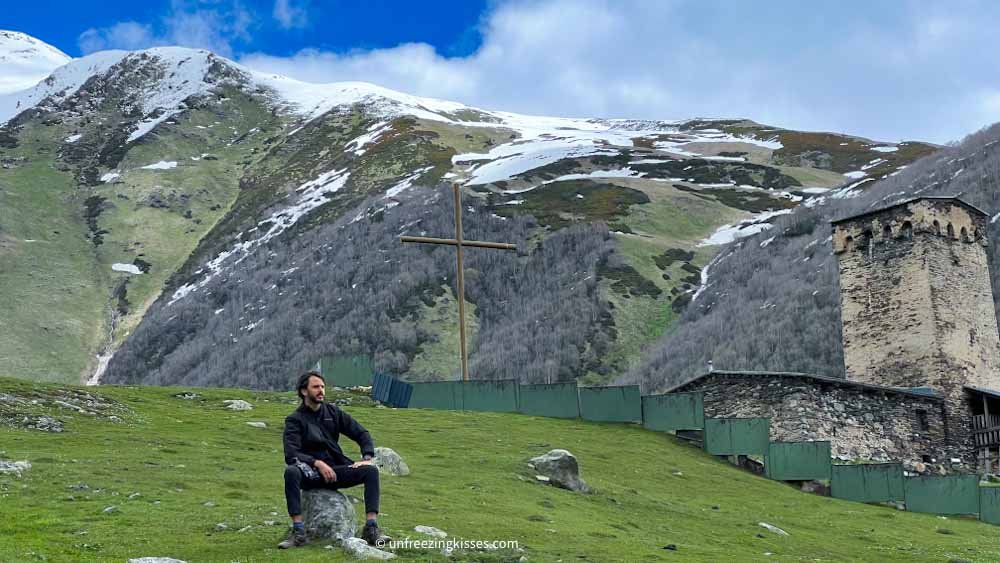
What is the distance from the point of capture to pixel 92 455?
78.3ft

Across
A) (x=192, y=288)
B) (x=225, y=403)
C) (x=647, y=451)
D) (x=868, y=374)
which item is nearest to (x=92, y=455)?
(x=225, y=403)

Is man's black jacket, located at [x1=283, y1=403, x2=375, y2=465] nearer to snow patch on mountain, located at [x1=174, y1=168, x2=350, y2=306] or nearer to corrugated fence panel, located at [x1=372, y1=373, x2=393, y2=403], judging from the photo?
corrugated fence panel, located at [x1=372, y1=373, x2=393, y2=403]

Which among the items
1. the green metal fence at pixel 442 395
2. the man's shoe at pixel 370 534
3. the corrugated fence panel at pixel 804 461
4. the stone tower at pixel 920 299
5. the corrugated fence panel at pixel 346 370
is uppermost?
the stone tower at pixel 920 299

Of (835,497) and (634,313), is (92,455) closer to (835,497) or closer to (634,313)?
(835,497)

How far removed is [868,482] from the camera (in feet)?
123

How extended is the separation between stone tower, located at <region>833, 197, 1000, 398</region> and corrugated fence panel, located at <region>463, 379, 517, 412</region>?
21755 millimetres

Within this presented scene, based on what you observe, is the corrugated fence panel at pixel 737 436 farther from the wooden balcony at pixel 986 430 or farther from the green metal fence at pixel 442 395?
the wooden balcony at pixel 986 430

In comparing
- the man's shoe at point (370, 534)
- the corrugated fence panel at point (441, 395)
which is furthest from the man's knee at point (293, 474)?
the corrugated fence panel at point (441, 395)

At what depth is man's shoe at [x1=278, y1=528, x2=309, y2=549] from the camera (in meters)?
14.7

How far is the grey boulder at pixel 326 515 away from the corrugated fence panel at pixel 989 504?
1174 inches

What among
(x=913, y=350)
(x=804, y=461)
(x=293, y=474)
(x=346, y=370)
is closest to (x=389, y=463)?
(x=293, y=474)

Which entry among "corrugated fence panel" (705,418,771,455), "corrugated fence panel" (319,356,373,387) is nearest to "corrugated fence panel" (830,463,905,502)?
"corrugated fence panel" (705,418,771,455)

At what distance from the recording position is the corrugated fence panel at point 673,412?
40.2 metres

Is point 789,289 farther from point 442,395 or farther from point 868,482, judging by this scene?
point 442,395
